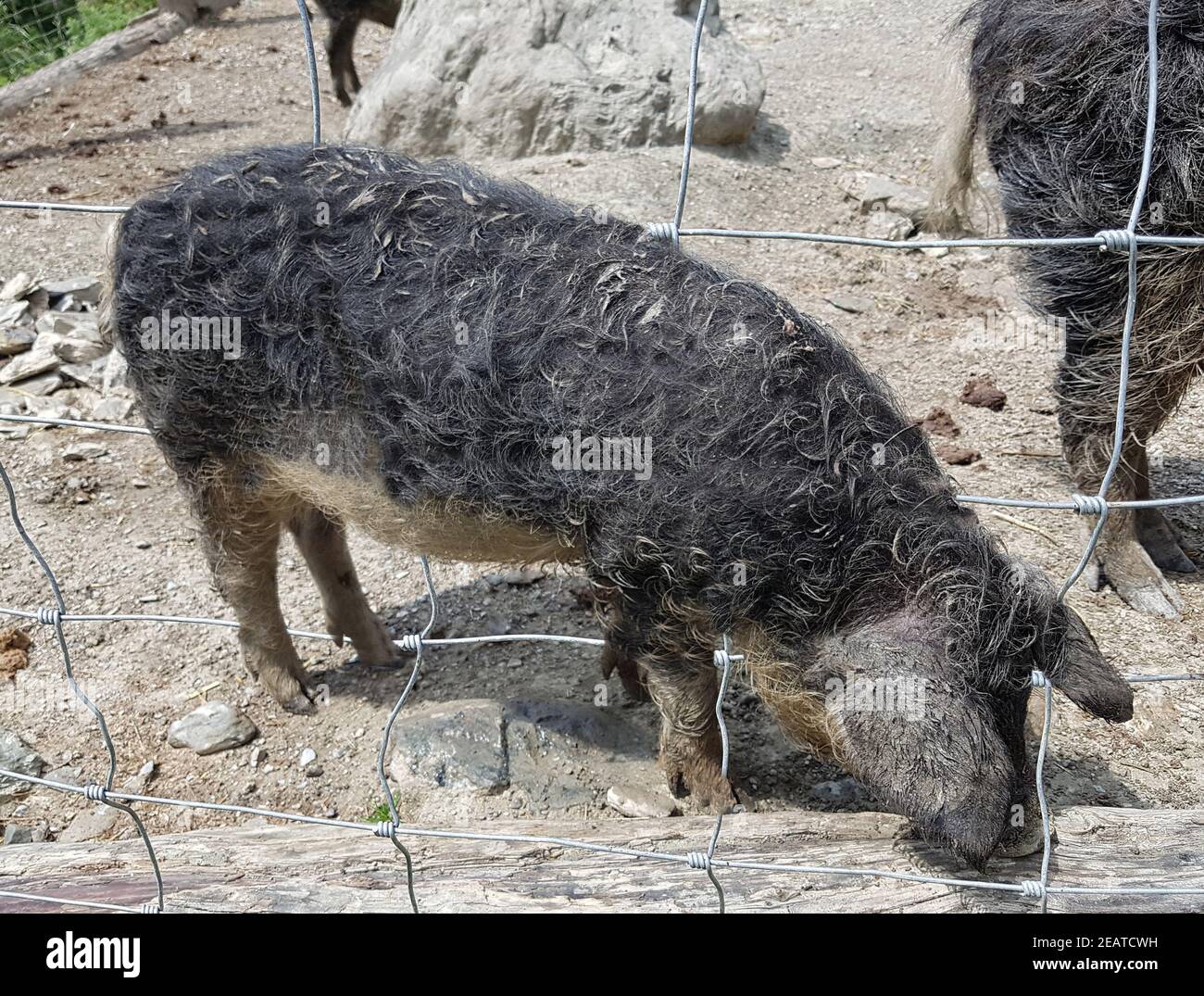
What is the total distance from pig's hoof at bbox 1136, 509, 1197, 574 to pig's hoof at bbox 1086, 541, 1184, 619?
0.17m

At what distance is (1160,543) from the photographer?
430cm

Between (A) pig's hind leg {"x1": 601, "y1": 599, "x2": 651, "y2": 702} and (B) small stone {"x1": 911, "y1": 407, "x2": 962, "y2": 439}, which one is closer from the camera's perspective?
(A) pig's hind leg {"x1": 601, "y1": 599, "x2": 651, "y2": 702}

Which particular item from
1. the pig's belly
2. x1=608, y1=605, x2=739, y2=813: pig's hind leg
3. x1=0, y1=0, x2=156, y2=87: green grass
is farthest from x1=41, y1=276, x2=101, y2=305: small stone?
x1=0, y1=0, x2=156, y2=87: green grass

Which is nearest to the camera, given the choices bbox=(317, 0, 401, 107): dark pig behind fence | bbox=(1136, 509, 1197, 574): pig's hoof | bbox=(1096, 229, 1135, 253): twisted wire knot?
bbox=(1096, 229, 1135, 253): twisted wire knot

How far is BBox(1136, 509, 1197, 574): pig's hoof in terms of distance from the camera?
4.29 m

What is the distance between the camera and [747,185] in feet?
22.9

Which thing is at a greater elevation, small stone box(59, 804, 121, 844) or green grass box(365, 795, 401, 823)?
small stone box(59, 804, 121, 844)

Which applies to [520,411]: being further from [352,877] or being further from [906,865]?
[906,865]

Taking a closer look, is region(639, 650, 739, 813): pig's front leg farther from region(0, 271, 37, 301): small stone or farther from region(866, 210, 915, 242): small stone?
region(0, 271, 37, 301): small stone

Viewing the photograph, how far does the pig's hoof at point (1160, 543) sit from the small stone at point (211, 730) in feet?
11.1

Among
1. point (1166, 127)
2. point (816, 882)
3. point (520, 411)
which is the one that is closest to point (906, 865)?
point (816, 882)

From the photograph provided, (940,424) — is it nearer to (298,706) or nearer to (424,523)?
(424,523)

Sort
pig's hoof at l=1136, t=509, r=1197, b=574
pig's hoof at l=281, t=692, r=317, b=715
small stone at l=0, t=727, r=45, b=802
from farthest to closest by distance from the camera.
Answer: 1. pig's hoof at l=1136, t=509, r=1197, b=574
2. pig's hoof at l=281, t=692, r=317, b=715
3. small stone at l=0, t=727, r=45, b=802

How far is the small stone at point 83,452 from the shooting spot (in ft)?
16.1
